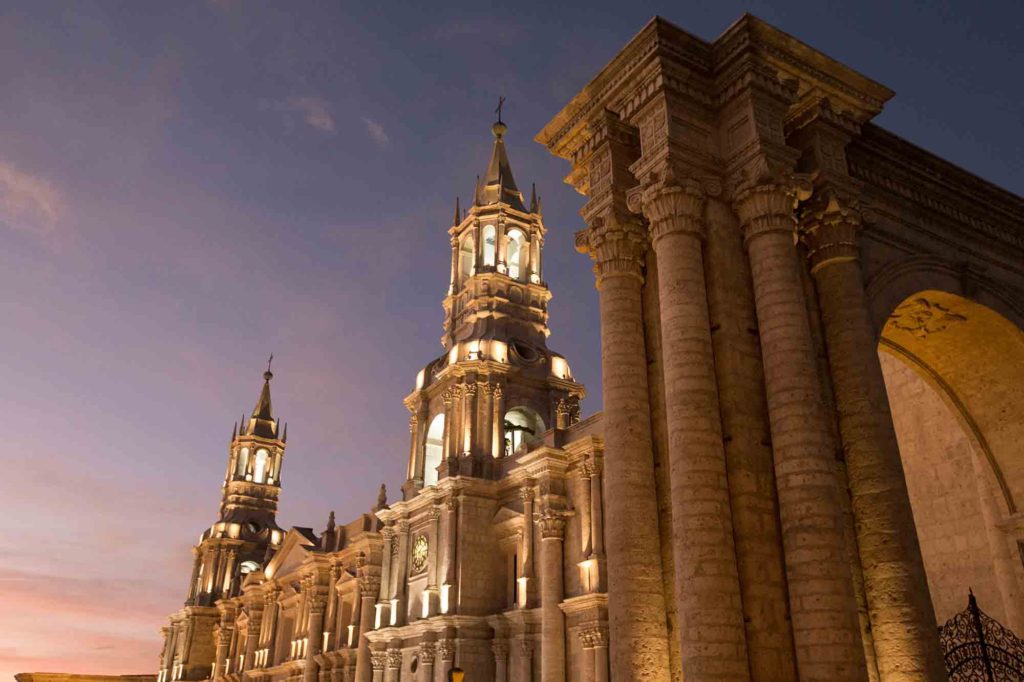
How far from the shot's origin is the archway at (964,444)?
15.8 meters

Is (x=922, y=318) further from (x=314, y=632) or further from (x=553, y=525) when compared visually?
(x=314, y=632)

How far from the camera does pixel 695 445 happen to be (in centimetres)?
970

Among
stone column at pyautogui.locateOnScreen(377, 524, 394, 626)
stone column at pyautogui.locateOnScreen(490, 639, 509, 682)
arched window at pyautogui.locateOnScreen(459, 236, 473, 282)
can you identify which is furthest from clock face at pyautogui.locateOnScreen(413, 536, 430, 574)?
arched window at pyautogui.locateOnScreen(459, 236, 473, 282)

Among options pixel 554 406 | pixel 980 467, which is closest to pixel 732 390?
pixel 980 467

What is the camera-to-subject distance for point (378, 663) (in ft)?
111

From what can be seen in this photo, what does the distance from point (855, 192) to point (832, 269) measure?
135cm

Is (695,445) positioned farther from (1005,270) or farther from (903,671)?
(1005,270)

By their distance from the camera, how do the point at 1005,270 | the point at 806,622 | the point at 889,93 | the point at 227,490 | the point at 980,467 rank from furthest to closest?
1. the point at 227,490
2. the point at 980,467
3. the point at 1005,270
4. the point at 889,93
5. the point at 806,622

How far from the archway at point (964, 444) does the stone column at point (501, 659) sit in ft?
49.1

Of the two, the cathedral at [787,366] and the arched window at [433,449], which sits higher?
the arched window at [433,449]

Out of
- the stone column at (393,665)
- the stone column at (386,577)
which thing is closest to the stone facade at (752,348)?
the stone column at (393,665)

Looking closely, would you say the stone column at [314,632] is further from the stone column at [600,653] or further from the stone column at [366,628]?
the stone column at [600,653]

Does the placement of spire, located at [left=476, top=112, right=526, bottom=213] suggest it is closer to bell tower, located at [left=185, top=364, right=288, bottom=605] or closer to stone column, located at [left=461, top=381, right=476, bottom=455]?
stone column, located at [left=461, top=381, right=476, bottom=455]

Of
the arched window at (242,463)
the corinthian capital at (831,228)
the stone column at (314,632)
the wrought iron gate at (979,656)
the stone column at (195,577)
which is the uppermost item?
the arched window at (242,463)
